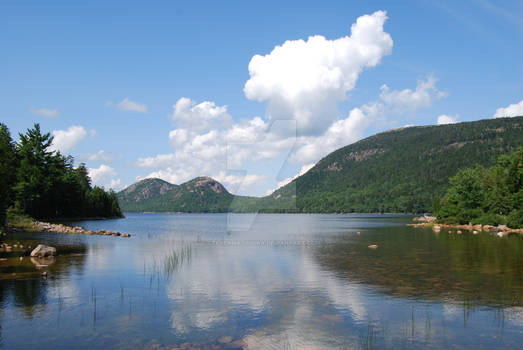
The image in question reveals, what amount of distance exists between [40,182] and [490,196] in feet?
346

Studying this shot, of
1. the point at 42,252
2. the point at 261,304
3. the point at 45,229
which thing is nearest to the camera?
the point at 261,304

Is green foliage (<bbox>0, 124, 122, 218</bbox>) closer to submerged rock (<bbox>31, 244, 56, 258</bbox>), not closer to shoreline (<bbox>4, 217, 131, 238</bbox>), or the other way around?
shoreline (<bbox>4, 217, 131, 238</bbox>)

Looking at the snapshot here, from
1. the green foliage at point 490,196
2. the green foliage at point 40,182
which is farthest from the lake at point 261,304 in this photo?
the green foliage at point 490,196

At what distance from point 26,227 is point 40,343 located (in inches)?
2884

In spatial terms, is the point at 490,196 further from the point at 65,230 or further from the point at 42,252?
the point at 65,230

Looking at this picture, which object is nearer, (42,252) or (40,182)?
(42,252)

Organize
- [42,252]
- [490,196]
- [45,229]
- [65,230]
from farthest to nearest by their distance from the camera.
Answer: [490,196], [45,229], [65,230], [42,252]

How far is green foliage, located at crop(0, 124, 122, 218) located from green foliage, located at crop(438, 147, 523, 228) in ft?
297

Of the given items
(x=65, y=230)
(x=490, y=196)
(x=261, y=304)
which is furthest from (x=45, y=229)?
(x=490, y=196)

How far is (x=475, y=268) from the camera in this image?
106 feet

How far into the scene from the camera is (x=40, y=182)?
94.6m

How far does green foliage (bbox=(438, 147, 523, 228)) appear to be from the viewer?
81.8m

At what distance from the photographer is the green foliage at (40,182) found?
88.4 m

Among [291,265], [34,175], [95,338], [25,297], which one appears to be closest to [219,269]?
[291,265]
